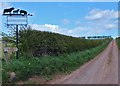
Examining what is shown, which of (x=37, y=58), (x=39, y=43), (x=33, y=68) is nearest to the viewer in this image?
(x=33, y=68)

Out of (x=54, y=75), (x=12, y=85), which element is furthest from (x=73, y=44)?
(x=12, y=85)

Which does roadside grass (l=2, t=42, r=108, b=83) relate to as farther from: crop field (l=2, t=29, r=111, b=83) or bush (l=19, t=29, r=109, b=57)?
bush (l=19, t=29, r=109, b=57)

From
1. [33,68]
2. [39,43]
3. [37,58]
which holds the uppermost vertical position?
[39,43]

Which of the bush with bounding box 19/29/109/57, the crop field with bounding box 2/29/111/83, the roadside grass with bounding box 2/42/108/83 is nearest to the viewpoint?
the roadside grass with bounding box 2/42/108/83

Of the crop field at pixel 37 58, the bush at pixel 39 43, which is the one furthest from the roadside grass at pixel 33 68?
the bush at pixel 39 43

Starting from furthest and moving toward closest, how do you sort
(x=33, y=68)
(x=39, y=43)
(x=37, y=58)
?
(x=39, y=43), (x=37, y=58), (x=33, y=68)

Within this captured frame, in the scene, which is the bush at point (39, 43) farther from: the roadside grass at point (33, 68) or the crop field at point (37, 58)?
the roadside grass at point (33, 68)

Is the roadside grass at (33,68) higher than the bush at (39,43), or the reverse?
the bush at (39,43)

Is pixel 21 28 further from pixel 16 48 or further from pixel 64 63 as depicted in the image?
pixel 64 63

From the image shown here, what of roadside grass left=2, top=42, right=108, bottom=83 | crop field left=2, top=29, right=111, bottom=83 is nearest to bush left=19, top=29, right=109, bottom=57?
crop field left=2, top=29, right=111, bottom=83

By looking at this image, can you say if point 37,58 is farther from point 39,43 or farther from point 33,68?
point 33,68

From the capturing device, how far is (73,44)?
1264 inches

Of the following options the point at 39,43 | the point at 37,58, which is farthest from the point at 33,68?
the point at 39,43

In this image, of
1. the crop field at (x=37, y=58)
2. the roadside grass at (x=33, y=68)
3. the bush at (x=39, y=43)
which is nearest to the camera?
the roadside grass at (x=33, y=68)
